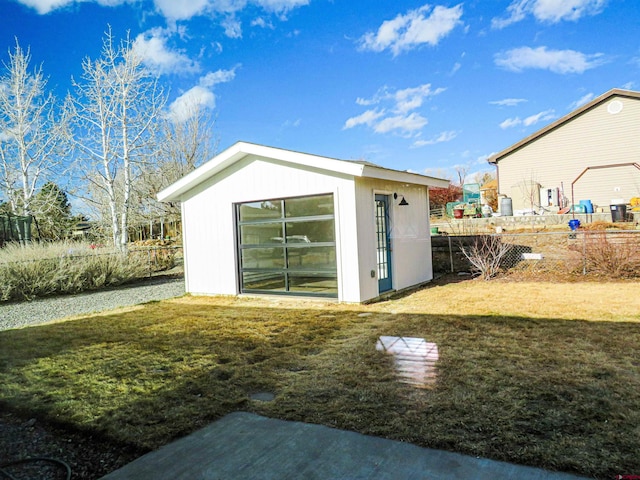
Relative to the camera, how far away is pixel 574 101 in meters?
20.4

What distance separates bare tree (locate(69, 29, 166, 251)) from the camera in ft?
52.9

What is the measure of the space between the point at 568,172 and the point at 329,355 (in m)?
19.4

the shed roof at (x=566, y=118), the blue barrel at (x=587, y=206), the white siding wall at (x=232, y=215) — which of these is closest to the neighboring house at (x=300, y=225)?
the white siding wall at (x=232, y=215)

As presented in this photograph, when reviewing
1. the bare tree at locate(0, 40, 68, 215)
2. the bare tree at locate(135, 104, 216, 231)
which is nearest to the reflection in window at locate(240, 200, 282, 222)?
the bare tree at locate(135, 104, 216, 231)

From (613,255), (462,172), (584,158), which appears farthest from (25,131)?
(462,172)

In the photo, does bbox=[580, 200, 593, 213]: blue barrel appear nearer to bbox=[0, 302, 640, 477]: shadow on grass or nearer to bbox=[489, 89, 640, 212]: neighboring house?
bbox=[489, 89, 640, 212]: neighboring house

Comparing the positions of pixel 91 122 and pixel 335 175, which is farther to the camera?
pixel 91 122

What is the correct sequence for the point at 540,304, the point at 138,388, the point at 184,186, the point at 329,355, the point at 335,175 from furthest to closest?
the point at 184,186
the point at 335,175
the point at 540,304
the point at 329,355
the point at 138,388

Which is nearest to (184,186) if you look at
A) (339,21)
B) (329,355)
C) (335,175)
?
(335,175)

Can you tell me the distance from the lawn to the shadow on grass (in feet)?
0.04

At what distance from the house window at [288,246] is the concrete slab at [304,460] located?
4980 mm

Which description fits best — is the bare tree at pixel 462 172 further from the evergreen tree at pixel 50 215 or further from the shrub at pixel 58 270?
the shrub at pixel 58 270

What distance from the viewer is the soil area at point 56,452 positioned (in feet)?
7.67

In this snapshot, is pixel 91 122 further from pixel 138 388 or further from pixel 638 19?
pixel 638 19
